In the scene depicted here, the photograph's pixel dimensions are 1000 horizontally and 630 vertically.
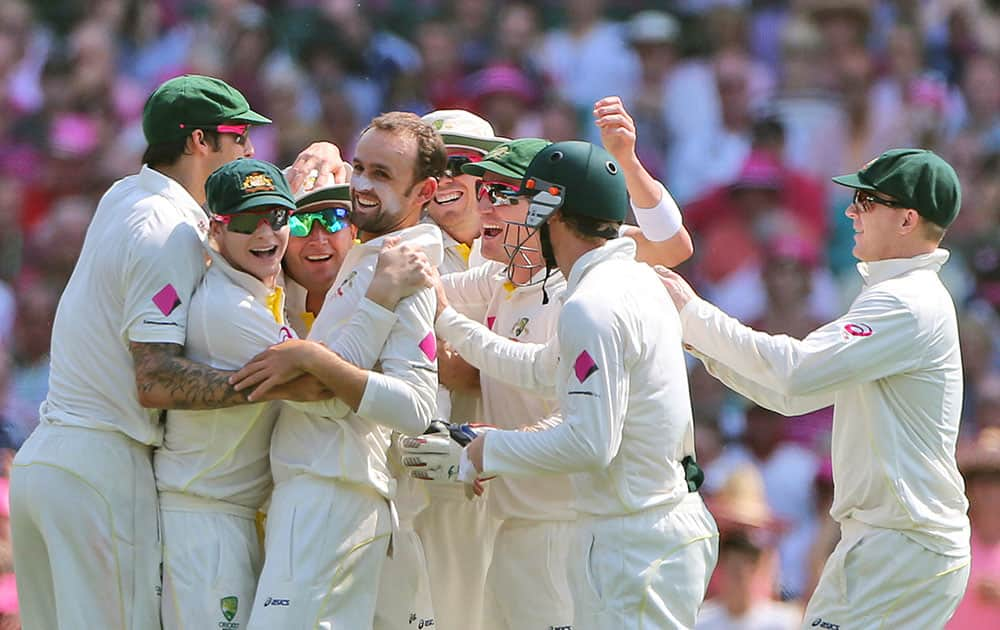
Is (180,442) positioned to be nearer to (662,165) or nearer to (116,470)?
(116,470)

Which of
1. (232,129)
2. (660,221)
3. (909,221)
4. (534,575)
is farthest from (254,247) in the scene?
(909,221)

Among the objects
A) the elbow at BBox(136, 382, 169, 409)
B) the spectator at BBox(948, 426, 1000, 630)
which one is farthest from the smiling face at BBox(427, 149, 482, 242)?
the spectator at BBox(948, 426, 1000, 630)

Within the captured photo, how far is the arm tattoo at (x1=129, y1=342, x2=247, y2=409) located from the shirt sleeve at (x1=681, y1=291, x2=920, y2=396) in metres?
1.71

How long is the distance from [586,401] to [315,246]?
151 cm

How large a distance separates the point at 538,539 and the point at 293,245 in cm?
144

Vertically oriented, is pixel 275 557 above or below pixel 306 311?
below

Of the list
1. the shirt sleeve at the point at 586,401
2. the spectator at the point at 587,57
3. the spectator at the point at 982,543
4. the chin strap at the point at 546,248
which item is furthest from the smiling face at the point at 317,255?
the spectator at the point at 587,57

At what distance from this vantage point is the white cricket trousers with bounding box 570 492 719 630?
582cm

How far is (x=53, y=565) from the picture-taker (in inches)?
243

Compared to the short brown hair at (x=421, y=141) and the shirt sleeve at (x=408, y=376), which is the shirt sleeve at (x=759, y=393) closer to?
the shirt sleeve at (x=408, y=376)

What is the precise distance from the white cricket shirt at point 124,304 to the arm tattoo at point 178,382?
0.06m

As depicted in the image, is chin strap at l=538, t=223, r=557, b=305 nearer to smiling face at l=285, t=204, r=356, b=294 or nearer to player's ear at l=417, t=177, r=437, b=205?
player's ear at l=417, t=177, r=437, b=205

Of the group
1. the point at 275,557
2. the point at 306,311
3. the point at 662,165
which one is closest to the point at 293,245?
the point at 306,311

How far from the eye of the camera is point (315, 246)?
6746 mm
